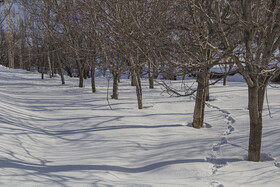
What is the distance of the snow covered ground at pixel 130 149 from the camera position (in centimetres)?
393

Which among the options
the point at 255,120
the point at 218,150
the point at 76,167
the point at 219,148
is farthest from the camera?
the point at 219,148

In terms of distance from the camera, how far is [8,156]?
14.2 feet

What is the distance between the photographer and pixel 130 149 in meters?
5.45

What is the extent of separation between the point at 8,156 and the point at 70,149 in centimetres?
130

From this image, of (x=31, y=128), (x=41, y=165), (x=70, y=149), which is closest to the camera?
(x=41, y=165)

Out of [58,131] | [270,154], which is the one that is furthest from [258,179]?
[58,131]

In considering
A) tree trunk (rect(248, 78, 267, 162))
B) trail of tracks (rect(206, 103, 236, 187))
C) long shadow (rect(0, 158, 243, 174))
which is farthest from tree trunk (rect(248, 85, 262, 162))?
long shadow (rect(0, 158, 243, 174))

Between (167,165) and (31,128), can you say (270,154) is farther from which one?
(31,128)

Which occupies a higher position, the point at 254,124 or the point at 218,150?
the point at 254,124

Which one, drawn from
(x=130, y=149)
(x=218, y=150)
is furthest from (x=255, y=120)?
(x=130, y=149)

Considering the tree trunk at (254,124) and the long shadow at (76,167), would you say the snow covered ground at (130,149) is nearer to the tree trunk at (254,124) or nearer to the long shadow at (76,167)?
the long shadow at (76,167)

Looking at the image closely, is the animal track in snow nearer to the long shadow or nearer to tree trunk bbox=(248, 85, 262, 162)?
the long shadow

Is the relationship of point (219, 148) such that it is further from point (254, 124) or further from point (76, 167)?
point (76, 167)

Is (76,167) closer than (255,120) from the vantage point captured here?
Yes
